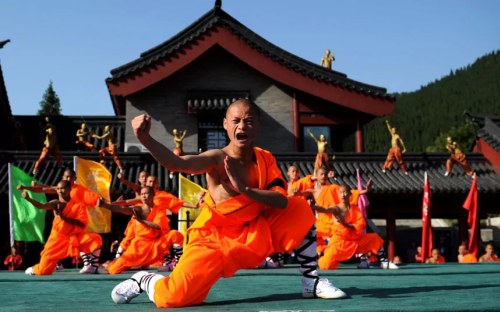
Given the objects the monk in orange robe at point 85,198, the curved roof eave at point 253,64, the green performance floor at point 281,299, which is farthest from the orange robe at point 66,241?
the curved roof eave at point 253,64

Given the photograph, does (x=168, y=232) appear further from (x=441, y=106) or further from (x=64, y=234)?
(x=441, y=106)

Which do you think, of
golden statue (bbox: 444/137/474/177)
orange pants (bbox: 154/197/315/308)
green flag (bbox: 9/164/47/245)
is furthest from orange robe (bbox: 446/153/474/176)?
orange pants (bbox: 154/197/315/308)

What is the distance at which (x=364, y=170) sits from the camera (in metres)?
18.6

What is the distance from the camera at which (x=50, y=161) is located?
1772 cm

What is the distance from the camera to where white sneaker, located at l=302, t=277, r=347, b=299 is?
15.4 ft

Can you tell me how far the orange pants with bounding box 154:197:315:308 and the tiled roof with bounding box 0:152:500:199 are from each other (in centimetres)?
1198

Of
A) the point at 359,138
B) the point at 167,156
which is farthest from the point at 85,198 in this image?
the point at 359,138

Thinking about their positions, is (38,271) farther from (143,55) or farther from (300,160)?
(143,55)

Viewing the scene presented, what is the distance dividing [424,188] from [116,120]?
34.2 feet

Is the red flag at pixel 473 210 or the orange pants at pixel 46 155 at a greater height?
the orange pants at pixel 46 155

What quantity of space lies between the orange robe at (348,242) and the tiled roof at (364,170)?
7.15m

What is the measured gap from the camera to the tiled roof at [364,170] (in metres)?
17.3

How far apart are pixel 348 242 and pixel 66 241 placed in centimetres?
420

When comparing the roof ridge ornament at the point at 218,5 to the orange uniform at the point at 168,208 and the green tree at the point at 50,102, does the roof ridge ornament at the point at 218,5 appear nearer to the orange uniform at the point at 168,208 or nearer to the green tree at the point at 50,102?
the orange uniform at the point at 168,208
